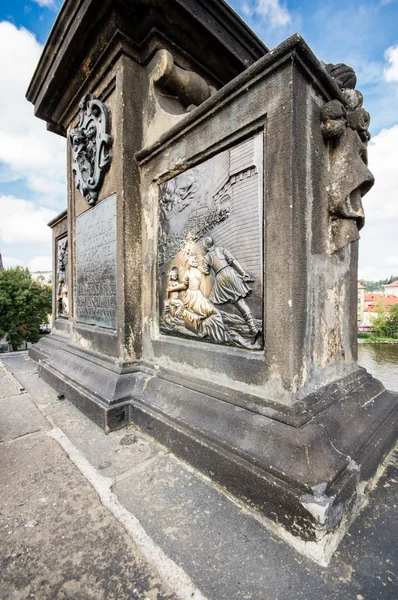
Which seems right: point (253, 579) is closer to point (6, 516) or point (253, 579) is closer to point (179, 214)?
point (6, 516)

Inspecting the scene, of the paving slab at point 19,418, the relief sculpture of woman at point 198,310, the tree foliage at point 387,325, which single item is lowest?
the tree foliage at point 387,325

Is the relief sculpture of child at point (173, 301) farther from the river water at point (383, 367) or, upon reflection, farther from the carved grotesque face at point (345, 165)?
the river water at point (383, 367)

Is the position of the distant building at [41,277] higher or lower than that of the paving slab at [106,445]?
higher

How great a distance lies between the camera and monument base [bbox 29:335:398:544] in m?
1.35

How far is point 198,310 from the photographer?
7.61ft

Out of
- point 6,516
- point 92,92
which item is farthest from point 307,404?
point 92,92

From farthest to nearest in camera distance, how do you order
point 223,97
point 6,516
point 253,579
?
point 223,97 < point 6,516 < point 253,579

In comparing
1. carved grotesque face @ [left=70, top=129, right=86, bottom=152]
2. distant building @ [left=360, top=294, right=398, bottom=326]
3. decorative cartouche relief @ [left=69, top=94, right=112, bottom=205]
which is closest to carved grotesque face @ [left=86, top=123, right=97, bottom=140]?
decorative cartouche relief @ [left=69, top=94, right=112, bottom=205]

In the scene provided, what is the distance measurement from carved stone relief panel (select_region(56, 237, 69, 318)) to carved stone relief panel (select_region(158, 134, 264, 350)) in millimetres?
3570

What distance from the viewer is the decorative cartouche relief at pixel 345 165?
1.84 meters

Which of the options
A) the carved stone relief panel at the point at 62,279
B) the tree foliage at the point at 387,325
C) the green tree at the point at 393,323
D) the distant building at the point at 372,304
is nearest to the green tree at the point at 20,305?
the carved stone relief panel at the point at 62,279

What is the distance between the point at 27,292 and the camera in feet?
66.5

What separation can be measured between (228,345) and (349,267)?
1240 millimetres

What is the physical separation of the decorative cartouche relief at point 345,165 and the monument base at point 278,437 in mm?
1131
